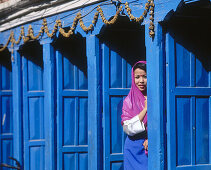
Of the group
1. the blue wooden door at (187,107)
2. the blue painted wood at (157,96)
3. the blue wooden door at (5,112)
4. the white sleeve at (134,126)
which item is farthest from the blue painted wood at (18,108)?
the blue wooden door at (187,107)

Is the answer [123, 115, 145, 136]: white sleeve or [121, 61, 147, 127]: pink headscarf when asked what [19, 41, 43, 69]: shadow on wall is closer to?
[121, 61, 147, 127]: pink headscarf

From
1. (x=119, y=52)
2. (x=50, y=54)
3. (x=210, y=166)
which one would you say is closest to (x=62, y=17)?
(x=50, y=54)

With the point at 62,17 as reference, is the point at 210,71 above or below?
below

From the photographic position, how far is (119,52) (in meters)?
7.32

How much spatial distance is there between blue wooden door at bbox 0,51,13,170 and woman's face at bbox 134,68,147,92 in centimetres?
481

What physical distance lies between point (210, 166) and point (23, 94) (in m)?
4.44

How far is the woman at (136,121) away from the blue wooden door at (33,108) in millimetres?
3150

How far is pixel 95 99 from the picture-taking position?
283 inches

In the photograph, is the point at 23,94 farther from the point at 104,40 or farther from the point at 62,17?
the point at 104,40

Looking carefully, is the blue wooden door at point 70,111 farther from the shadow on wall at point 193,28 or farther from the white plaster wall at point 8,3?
the shadow on wall at point 193,28

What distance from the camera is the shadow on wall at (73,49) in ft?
27.7

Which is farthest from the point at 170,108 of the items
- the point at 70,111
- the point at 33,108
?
the point at 33,108

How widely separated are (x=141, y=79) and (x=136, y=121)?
56cm

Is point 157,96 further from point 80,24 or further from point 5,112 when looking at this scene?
point 5,112
